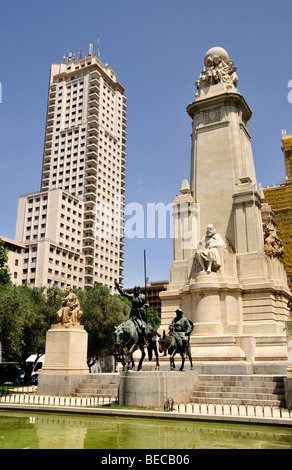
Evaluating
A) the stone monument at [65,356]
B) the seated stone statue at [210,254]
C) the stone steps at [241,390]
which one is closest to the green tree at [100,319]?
the stone monument at [65,356]

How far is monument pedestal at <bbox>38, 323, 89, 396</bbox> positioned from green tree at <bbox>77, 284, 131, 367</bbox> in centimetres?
2140

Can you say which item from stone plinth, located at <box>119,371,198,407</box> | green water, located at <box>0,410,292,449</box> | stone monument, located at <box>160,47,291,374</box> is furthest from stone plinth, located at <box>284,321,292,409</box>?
stone plinth, located at <box>119,371,198,407</box>

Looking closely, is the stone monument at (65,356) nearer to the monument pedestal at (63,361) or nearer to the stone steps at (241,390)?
the monument pedestal at (63,361)

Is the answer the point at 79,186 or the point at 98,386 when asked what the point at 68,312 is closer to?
the point at 98,386

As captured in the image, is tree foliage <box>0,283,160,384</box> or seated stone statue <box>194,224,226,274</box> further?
tree foliage <box>0,283,160,384</box>

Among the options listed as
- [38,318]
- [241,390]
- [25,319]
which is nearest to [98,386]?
[241,390]

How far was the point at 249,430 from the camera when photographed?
1109 cm

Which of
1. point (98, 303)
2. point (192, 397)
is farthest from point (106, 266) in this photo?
point (192, 397)

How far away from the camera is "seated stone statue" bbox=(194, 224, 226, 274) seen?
24.0 m

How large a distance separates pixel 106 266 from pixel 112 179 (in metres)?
26.8

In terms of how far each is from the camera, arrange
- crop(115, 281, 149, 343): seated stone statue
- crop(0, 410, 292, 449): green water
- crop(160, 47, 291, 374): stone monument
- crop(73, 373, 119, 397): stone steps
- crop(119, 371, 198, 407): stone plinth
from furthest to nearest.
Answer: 1. crop(160, 47, 291, 374): stone monument
2. crop(73, 373, 119, 397): stone steps
3. crop(115, 281, 149, 343): seated stone statue
4. crop(119, 371, 198, 407): stone plinth
5. crop(0, 410, 292, 449): green water

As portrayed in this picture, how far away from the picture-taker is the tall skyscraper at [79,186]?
3848 inches

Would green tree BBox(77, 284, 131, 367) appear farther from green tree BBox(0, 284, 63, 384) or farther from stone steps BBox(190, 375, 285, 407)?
stone steps BBox(190, 375, 285, 407)

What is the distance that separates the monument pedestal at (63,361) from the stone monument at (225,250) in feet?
18.1
